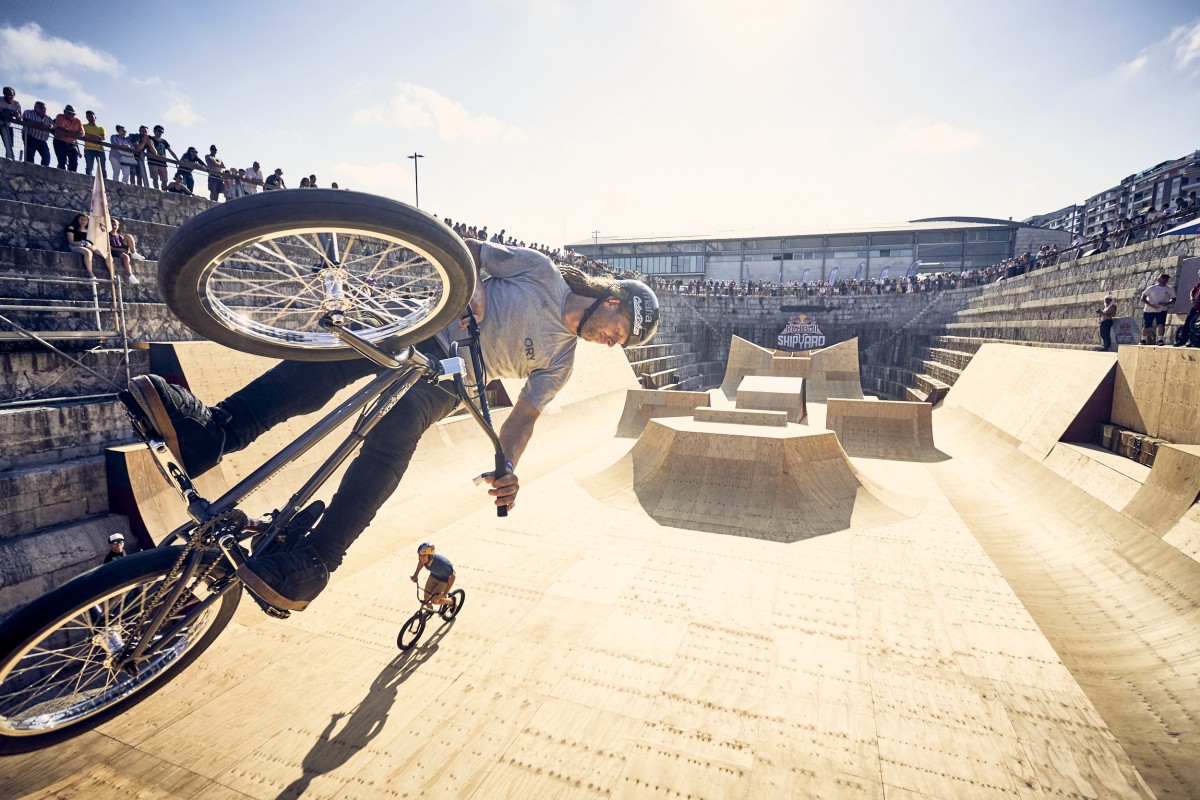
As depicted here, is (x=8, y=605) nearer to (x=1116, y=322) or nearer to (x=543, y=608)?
(x=543, y=608)

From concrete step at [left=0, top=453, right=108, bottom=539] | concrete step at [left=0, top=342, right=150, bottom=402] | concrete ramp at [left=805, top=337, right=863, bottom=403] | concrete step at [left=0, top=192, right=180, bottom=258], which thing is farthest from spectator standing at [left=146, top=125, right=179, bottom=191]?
concrete ramp at [left=805, top=337, right=863, bottom=403]

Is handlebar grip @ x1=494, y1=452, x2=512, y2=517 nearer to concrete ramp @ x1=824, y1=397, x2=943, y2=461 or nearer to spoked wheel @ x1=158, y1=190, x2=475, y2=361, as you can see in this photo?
spoked wheel @ x1=158, y1=190, x2=475, y2=361

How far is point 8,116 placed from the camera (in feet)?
27.1

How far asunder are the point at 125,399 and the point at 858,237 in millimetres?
50760

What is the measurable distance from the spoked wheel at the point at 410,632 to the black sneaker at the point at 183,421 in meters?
2.00

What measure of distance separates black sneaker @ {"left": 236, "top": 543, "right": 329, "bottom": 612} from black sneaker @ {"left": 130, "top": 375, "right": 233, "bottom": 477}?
58 centimetres

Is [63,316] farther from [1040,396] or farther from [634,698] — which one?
[1040,396]

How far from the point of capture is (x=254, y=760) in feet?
10.2

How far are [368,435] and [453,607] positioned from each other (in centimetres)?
210

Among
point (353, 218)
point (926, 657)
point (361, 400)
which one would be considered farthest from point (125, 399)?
point (926, 657)

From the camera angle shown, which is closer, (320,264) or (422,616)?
(320,264)

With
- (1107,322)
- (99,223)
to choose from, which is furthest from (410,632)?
(1107,322)

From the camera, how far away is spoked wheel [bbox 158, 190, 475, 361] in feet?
7.55

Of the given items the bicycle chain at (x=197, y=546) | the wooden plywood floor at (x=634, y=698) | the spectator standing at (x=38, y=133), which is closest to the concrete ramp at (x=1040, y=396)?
the wooden plywood floor at (x=634, y=698)
